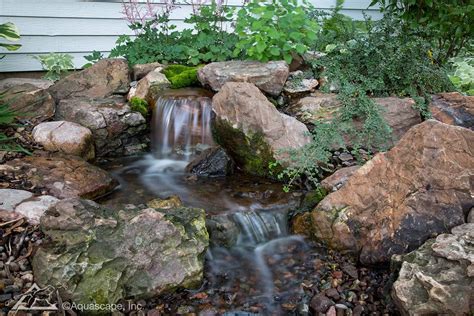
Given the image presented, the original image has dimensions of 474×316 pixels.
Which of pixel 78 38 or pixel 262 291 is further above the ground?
pixel 78 38

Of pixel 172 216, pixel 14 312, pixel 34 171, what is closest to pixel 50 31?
pixel 34 171

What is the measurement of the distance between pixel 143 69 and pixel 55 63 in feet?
3.77

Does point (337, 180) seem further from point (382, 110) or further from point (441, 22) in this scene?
point (441, 22)

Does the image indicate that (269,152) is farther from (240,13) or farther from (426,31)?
(426,31)

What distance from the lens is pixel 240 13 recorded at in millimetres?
4586

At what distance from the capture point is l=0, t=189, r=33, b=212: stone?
267 cm

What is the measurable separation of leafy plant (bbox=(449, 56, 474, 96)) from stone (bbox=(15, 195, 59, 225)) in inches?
154

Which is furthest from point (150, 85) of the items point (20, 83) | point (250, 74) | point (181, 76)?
point (20, 83)

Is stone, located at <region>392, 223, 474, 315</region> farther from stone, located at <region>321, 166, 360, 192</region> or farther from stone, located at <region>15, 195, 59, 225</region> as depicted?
stone, located at <region>15, 195, 59, 225</region>

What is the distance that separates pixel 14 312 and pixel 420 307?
1.84 m

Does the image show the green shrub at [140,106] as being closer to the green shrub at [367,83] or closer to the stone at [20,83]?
the stone at [20,83]

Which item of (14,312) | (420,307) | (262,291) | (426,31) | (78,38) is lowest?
(262,291)

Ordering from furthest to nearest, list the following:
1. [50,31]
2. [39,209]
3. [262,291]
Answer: [50,31] < [39,209] < [262,291]

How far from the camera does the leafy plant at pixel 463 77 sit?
452cm
